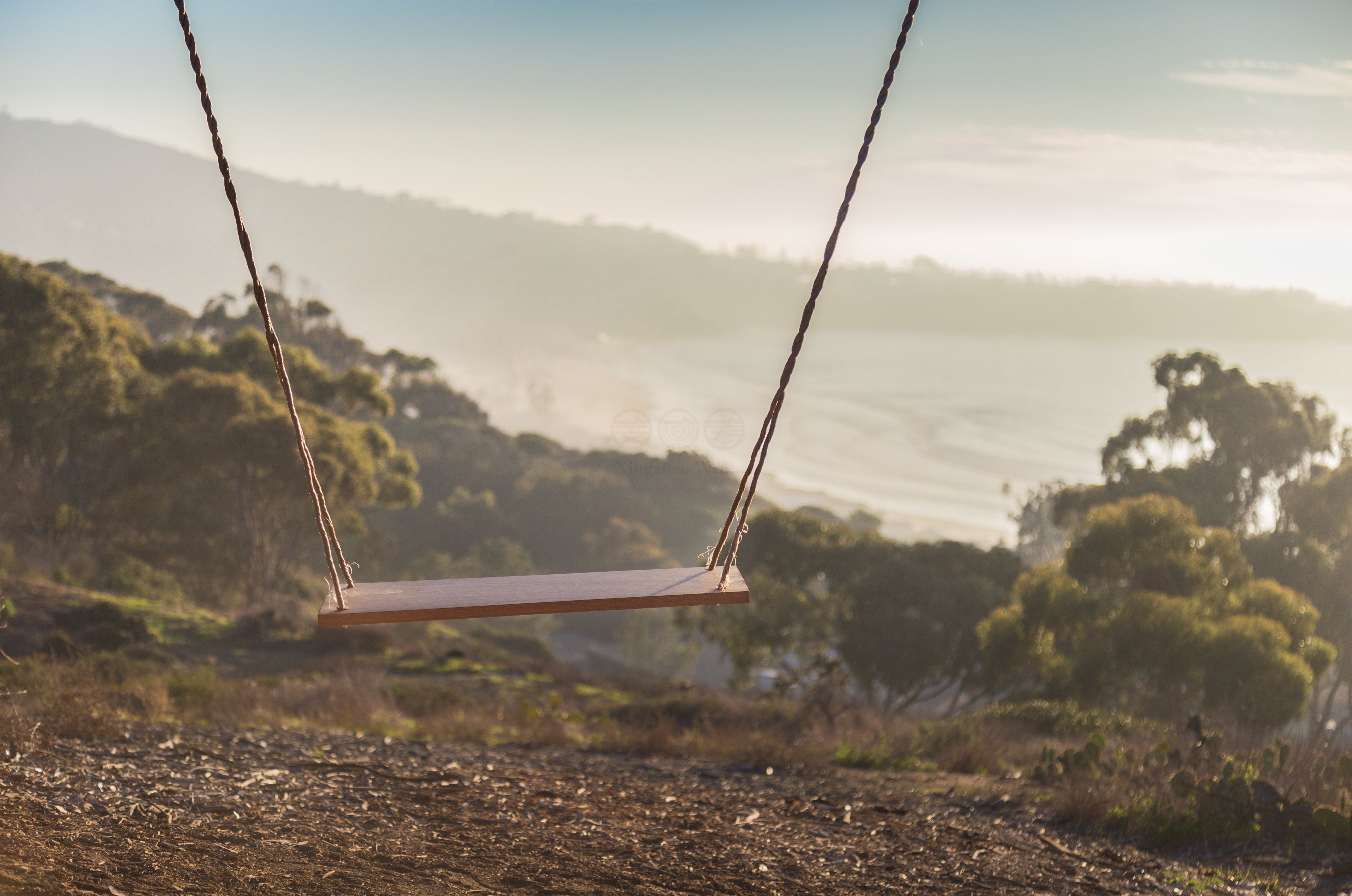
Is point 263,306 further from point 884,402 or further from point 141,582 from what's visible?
point 884,402

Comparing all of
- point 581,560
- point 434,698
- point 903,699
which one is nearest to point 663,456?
point 581,560

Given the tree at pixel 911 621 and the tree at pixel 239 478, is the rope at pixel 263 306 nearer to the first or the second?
the tree at pixel 911 621

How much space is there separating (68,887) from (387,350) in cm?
4099

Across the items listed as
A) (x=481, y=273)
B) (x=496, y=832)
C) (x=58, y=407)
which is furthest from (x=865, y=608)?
(x=481, y=273)

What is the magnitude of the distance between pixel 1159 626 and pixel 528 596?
14177 millimetres

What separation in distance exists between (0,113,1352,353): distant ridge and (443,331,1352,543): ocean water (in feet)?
9.68

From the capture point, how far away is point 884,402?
329ft

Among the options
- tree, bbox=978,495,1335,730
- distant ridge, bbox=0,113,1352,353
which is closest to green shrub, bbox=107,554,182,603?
tree, bbox=978,495,1335,730

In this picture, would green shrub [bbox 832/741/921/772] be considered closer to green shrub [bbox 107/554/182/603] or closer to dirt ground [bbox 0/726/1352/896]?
dirt ground [bbox 0/726/1352/896]

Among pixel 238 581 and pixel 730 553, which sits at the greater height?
pixel 730 553

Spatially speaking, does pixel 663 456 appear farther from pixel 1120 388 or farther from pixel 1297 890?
pixel 1120 388

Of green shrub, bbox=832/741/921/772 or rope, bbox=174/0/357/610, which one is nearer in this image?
rope, bbox=174/0/357/610

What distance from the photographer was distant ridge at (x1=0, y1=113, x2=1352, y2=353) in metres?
109

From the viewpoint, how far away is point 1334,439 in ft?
74.3
